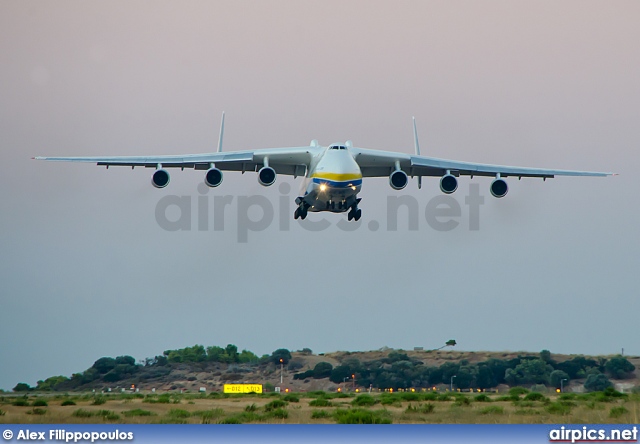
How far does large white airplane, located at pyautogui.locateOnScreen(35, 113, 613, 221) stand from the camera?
1126 inches

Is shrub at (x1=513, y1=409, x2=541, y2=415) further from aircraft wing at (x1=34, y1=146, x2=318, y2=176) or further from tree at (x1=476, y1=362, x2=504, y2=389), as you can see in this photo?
tree at (x1=476, y1=362, x2=504, y2=389)

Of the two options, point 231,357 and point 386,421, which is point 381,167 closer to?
point 386,421

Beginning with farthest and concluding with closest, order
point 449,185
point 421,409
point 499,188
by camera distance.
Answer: point 449,185, point 499,188, point 421,409

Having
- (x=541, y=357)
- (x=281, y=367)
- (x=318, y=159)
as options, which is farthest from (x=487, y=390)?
(x=318, y=159)

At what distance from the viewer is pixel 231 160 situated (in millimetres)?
30844

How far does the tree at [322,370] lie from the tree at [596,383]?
11.5 meters

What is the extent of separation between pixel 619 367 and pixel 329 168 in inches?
818

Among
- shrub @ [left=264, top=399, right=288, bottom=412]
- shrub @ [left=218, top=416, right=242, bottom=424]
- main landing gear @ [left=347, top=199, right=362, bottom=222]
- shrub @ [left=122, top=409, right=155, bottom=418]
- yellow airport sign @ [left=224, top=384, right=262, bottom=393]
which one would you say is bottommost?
shrub @ [left=218, top=416, right=242, bottom=424]

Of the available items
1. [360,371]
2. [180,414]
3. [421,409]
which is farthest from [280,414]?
[360,371]

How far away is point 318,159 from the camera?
99.0 feet

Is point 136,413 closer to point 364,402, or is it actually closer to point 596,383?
point 364,402

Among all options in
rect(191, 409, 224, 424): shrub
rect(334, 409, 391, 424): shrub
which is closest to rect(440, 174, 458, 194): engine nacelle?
rect(334, 409, 391, 424): shrub

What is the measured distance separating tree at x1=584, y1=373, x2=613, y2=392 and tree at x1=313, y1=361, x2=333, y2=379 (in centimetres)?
1154

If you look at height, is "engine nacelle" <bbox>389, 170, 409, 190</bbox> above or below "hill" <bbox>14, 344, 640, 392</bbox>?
above
